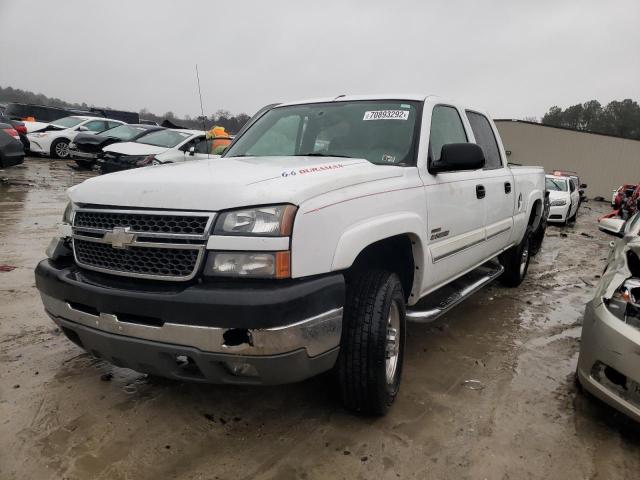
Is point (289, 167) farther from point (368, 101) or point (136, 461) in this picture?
point (136, 461)

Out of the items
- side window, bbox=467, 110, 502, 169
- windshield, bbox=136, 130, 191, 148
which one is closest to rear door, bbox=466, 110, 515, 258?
side window, bbox=467, 110, 502, 169

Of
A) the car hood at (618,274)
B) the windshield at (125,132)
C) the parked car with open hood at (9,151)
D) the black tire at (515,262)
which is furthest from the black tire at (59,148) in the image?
the car hood at (618,274)

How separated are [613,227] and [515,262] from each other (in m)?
1.63

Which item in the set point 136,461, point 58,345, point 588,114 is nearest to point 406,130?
point 136,461

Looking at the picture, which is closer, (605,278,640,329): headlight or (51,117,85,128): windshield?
(605,278,640,329): headlight

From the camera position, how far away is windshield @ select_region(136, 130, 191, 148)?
11698mm

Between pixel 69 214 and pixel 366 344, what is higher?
pixel 69 214

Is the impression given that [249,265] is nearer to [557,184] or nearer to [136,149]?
[136,149]

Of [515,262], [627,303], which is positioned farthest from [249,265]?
[515,262]

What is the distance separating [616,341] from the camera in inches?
105

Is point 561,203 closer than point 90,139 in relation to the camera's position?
Yes

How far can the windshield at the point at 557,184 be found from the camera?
15039mm

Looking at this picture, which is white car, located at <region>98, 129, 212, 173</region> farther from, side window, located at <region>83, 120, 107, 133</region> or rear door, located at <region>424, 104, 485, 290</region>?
rear door, located at <region>424, 104, 485, 290</region>

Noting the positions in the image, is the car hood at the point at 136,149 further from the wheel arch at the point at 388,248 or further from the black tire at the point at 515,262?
the wheel arch at the point at 388,248
